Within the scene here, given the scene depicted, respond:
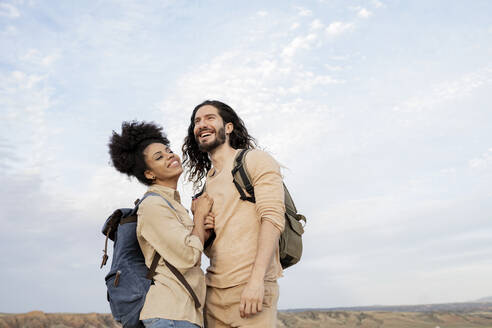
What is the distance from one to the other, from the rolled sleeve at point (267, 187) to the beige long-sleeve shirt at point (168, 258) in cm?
63

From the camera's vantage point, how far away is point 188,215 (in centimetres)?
377

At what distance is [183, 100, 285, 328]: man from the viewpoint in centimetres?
346

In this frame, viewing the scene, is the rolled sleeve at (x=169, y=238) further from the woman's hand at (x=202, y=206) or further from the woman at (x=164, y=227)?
the woman's hand at (x=202, y=206)

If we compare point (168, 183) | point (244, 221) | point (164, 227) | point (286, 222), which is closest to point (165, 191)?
point (168, 183)

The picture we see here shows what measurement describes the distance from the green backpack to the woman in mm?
318

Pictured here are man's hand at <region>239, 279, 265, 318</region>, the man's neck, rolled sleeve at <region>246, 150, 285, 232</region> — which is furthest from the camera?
the man's neck

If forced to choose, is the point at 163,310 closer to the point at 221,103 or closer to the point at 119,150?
the point at 119,150

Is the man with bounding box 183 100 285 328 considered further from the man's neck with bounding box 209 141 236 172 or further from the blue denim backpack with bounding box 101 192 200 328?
the blue denim backpack with bounding box 101 192 200 328

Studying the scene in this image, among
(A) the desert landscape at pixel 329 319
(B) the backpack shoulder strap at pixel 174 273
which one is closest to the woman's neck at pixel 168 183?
(B) the backpack shoulder strap at pixel 174 273

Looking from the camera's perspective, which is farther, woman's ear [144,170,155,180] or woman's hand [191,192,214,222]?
woman's ear [144,170,155,180]

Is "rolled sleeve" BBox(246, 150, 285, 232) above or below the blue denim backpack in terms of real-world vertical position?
above

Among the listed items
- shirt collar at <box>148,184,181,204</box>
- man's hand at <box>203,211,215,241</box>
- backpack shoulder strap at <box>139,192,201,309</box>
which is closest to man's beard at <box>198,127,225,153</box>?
shirt collar at <box>148,184,181,204</box>

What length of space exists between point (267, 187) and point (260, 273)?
710mm

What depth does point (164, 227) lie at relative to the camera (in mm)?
3270
